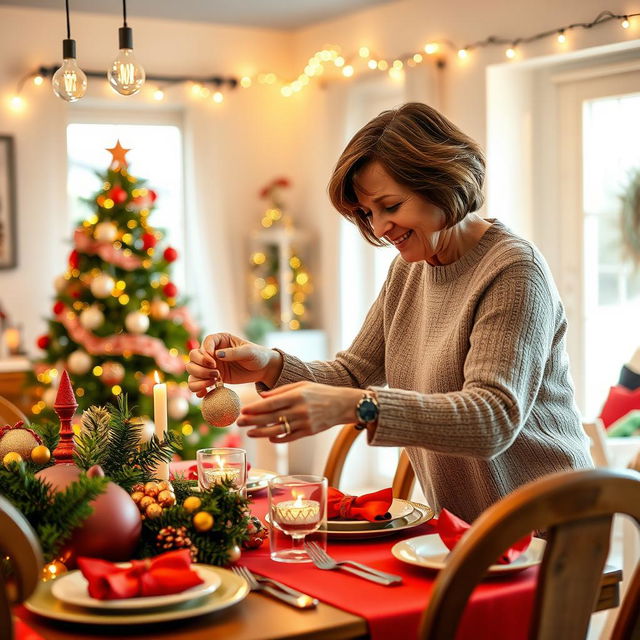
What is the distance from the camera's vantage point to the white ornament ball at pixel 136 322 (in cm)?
472

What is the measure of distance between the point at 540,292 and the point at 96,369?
3312mm

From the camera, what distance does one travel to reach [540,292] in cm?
181

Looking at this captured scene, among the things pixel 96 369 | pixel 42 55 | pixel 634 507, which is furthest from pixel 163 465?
pixel 42 55

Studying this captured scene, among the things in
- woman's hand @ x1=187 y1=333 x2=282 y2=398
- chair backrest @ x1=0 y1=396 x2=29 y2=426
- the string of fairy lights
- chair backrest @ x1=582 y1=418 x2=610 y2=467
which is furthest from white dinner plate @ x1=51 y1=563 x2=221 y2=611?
the string of fairy lights

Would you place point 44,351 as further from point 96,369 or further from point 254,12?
point 254,12

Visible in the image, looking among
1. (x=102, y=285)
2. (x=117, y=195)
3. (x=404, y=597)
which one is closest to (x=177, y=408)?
(x=102, y=285)

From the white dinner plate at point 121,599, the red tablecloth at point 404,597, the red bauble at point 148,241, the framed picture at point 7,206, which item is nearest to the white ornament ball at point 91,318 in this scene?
the red bauble at point 148,241

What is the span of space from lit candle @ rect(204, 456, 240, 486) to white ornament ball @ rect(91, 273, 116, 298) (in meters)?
3.05

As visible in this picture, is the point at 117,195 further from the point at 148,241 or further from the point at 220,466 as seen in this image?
the point at 220,466

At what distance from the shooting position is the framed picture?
5281 mm

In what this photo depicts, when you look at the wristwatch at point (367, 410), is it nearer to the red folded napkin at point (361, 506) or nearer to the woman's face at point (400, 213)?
the red folded napkin at point (361, 506)

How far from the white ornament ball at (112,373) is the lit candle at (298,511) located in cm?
326

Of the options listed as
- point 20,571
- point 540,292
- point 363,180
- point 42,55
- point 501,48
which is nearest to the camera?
point 20,571

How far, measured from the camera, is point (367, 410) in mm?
1595
